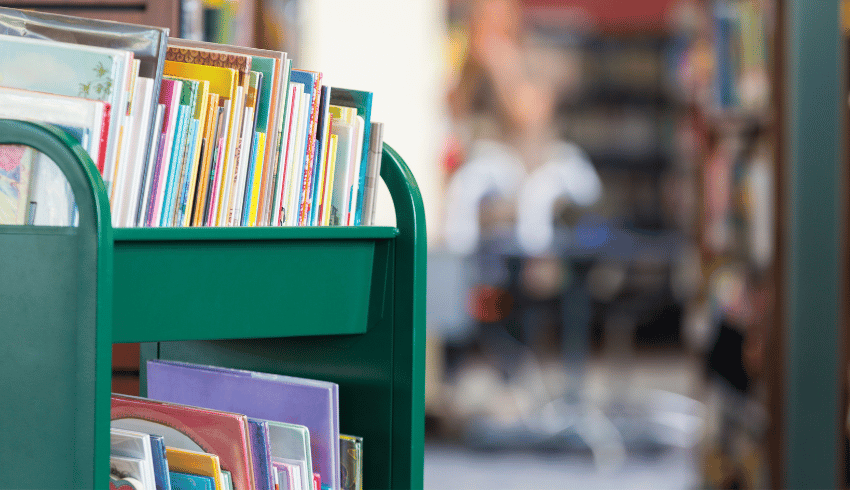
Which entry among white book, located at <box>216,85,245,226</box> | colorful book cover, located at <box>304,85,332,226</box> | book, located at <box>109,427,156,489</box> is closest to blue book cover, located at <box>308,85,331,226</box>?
colorful book cover, located at <box>304,85,332,226</box>

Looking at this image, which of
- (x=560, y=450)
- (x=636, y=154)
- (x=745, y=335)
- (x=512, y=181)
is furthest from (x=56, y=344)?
(x=636, y=154)

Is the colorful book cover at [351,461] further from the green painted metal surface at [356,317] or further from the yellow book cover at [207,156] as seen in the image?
the yellow book cover at [207,156]

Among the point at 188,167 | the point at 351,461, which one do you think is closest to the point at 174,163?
the point at 188,167

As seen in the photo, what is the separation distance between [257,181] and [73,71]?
23 centimetres

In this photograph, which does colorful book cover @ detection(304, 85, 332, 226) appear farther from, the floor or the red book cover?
the floor

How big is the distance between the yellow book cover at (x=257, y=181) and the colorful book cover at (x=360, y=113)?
5.1 inches

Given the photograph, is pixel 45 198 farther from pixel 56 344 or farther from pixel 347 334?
pixel 347 334

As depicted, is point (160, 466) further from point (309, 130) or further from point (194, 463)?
→ point (309, 130)

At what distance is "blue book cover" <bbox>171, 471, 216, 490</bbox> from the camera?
95cm

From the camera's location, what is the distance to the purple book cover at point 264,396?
1.04 m

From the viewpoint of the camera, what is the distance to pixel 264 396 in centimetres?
107

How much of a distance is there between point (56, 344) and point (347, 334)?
14.8 inches

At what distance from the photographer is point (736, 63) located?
2.71m

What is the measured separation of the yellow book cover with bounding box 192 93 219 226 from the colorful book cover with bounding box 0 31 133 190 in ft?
0.31
